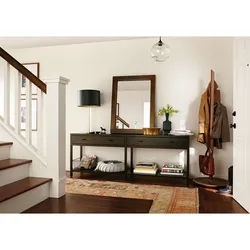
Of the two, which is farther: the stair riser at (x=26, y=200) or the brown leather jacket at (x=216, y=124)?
the brown leather jacket at (x=216, y=124)

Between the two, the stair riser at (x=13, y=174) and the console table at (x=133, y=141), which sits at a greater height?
the console table at (x=133, y=141)

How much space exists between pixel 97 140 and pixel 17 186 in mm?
1875

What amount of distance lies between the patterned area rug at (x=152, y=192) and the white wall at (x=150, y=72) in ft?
2.83

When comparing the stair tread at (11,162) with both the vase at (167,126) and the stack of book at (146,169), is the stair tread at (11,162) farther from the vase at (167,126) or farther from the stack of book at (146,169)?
the vase at (167,126)

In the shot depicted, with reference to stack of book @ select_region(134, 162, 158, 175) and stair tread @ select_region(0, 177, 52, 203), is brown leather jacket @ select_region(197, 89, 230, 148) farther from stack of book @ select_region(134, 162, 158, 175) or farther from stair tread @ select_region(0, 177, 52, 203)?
stair tread @ select_region(0, 177, 52, 203)

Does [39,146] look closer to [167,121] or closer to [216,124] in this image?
[167,121]

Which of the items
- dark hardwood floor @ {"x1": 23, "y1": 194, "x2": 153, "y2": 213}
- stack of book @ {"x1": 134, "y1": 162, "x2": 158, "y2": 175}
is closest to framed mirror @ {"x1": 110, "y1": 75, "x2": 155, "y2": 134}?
stack of book @ {"x1": 134, "y1": 162, "x2": 158, "y2": 175}

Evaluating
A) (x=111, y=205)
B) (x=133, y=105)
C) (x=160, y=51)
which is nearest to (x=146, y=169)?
(x=133, y=105)

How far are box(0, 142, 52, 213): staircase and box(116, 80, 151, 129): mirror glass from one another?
199cm

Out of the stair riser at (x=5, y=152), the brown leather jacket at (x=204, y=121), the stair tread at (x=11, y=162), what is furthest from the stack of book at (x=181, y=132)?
the stair riser at (x=5, y=152)

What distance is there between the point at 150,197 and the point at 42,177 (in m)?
1.26

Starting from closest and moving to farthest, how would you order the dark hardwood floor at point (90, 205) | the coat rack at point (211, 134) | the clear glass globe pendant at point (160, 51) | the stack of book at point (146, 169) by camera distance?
the dark hardwood floor at point (90, 205) → the clear glass globe pendant at point (160, 51) → the coat rack at point (211, 134) → the stack of book at point (146, 169)

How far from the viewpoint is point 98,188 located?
A: 127 inches

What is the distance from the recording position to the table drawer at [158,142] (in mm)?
3621
